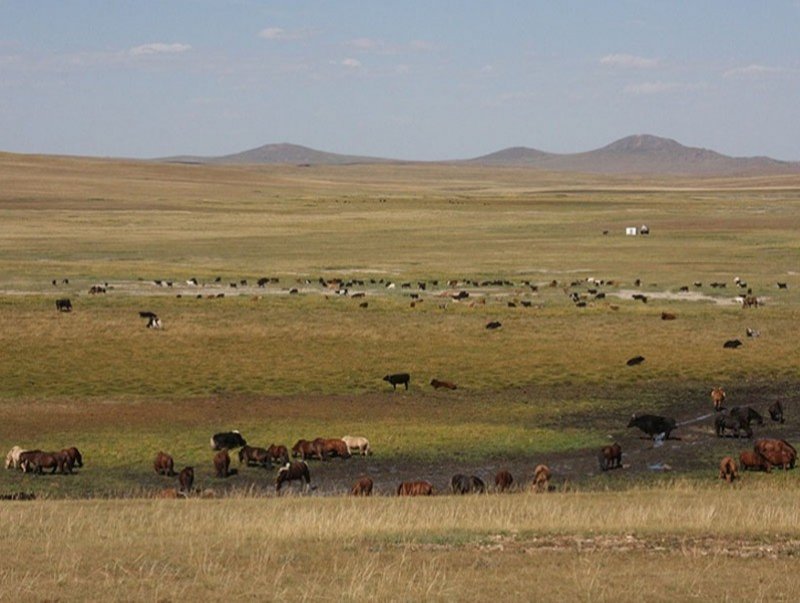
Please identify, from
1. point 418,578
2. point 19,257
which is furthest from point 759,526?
point 19,257

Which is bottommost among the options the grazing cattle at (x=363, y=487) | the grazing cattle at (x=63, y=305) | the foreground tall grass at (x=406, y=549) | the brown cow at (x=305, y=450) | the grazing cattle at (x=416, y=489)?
the brown cow at (x=305, y=450)

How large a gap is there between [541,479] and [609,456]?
2.35 meters

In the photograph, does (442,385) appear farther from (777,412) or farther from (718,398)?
(777,412)

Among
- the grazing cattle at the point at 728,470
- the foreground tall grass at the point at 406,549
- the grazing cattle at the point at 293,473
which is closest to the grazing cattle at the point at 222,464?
the grazing cattle at the point at 293,473

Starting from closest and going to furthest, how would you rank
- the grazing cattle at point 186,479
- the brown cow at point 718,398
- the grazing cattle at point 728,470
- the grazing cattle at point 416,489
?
1. the grazing cattle at point 416,489
2. the grazing cattle at point 186,479
3. the grazing cattle at point 728,470
4. the brown cow at point 718,398

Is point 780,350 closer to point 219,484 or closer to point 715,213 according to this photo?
point 219,484

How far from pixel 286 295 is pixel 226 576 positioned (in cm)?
3933

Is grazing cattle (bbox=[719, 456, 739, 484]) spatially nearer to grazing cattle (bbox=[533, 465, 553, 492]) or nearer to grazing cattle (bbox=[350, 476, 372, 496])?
grazing cattle (bbox=[533, 465, 553, 492])

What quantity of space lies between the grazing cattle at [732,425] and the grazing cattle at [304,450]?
8366mm

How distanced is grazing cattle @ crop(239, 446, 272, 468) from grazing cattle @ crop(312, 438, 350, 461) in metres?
1.04

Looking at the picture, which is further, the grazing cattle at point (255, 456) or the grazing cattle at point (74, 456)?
the grazing cattle at point (255, 456)

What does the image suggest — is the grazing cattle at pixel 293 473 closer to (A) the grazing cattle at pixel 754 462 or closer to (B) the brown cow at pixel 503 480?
(B) the brown cow at pixel 503 480

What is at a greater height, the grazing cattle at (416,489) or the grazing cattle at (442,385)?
the grazing cattle at (416,489)

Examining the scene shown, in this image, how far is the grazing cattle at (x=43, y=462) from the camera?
21891mm
